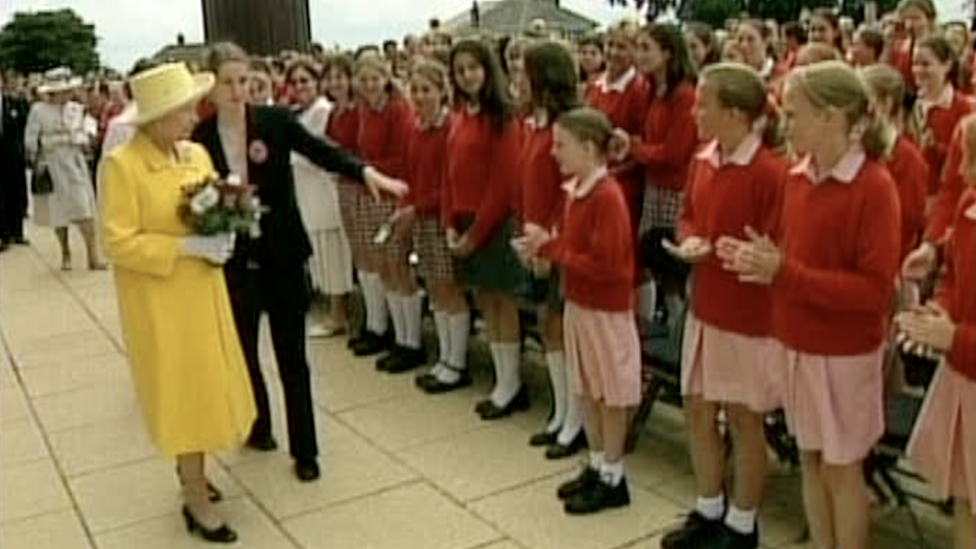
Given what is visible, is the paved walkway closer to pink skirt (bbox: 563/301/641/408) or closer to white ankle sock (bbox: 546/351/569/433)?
white ankle sock (bbox: 546/351/569/433)

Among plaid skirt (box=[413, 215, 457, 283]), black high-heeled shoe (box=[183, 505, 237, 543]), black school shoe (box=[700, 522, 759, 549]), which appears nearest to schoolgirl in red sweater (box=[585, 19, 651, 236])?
plaid skirt (box=[413, 215, 457, 283])

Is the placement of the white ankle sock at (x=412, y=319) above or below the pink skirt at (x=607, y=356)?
below

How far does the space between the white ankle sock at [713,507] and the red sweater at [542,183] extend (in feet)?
4.41

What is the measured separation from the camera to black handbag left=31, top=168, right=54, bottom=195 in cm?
1052

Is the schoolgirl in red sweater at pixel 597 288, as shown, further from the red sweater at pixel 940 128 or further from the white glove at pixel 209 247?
the red sweater at pixel 940 128

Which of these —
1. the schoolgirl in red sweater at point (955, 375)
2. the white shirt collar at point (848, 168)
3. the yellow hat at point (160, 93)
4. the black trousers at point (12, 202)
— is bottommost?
the black trousers at point (12, 202)

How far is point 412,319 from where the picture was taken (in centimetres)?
685

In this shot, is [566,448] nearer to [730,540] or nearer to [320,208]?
[730,540]

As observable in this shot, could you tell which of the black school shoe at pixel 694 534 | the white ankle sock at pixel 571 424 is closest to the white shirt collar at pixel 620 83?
the white ankle sock at pixel 571 424

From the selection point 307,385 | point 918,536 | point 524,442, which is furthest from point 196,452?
point 918,536

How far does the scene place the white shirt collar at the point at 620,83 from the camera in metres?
6.17

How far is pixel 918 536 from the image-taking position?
13.7ft

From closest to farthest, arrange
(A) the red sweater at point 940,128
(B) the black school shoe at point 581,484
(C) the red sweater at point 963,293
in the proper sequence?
(C) the red sweater at point 963,293 → (B) the black school shoe at point 581,484 → (A) the red sweater at point 940,128

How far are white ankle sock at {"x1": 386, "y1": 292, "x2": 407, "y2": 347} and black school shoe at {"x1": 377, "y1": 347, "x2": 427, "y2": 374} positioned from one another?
64 millimetres
